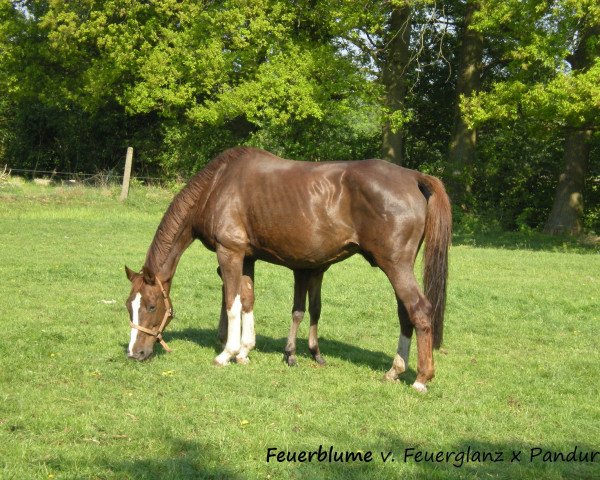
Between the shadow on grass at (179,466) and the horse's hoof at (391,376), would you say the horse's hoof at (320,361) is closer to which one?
the horse's hoof at (391,376)

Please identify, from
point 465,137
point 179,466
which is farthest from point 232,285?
point 465,137

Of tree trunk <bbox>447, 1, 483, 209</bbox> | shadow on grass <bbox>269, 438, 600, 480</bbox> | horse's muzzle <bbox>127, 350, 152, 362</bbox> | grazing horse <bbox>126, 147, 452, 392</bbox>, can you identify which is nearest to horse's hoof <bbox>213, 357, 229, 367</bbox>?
grazing horse <bbox>126, 147, 452, 392</bbox>

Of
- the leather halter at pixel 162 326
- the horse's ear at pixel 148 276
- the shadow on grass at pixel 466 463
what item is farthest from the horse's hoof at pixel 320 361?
the shadow on grass at pixel 466 463

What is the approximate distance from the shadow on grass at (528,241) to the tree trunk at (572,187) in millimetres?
660

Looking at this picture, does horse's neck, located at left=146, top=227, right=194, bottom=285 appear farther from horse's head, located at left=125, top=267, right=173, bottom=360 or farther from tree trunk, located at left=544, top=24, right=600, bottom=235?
tree trunk, located at left=544, top=24, right=600, bottom=235

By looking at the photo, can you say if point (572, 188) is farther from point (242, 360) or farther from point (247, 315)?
point (242, 360)

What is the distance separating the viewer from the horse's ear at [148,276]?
835 centimetres

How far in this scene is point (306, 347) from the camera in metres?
9.57

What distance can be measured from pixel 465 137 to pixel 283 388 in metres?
22.4

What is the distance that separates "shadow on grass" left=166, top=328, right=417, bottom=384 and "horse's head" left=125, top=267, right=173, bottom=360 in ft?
1.50

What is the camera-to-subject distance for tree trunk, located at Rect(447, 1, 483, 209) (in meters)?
27.7

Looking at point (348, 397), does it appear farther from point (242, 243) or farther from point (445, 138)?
point (445, 138)

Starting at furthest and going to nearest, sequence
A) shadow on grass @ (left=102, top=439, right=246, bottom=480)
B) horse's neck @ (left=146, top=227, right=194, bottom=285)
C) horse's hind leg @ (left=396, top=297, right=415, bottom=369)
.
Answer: horse's neck @ (left=146, top=227, right=194, bottom=285), horse's hind leg @ (left=396, top=297, right=415, bottom=369), shadow on grass @ (left=102, top=439, right=246, bottom=480)

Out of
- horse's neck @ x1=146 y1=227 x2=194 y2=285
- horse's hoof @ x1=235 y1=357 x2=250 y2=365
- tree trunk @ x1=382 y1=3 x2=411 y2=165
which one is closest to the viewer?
horse's hoof @ x1=235 y1=357 x2=250 y2=365
